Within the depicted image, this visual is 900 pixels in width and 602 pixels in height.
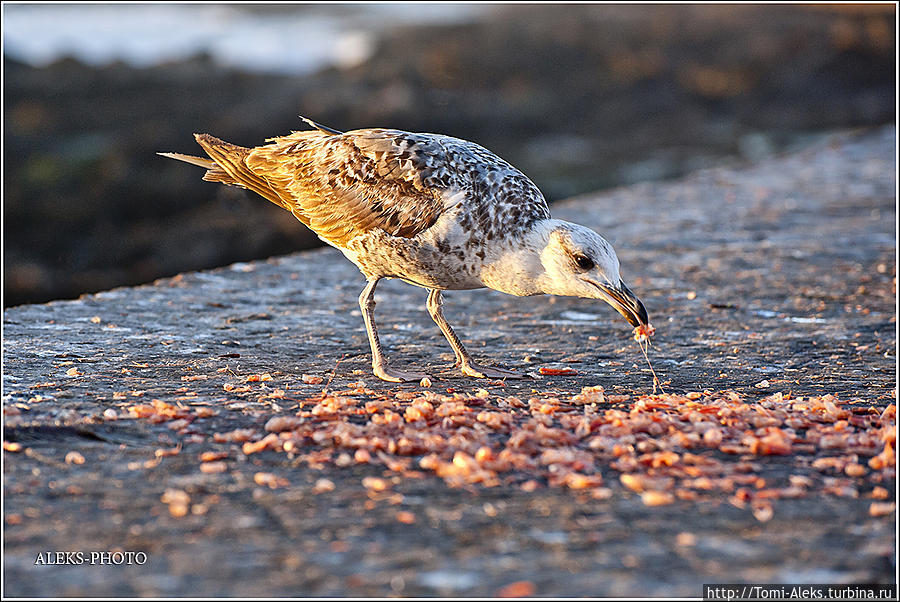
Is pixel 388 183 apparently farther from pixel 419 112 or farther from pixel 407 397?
pixel 419 112

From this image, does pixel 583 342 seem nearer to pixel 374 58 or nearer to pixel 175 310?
pixel 175 310

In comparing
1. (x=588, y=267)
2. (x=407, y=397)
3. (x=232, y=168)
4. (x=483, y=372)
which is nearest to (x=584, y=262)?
(x=588, y=267)

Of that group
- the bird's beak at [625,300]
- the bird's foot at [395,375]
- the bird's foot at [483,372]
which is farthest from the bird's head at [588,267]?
the bird's foot at [395,375]

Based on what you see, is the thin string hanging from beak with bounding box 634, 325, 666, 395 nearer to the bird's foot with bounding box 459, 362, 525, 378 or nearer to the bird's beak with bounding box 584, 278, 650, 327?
the bird's beak with bounding box 584, 278, 650, 327

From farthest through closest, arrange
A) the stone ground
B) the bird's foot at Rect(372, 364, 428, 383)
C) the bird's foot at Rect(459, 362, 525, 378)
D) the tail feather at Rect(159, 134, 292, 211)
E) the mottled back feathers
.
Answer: the tail feather at Rect(159, 134, 292, 211) → the bird's foot at Rect(459, 362, 525, 378) → the bird's foot at Rect(372, 364, 428, 383) → the mottled back feathers → the stone ground

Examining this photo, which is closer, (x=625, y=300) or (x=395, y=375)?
(x=625, y=300)

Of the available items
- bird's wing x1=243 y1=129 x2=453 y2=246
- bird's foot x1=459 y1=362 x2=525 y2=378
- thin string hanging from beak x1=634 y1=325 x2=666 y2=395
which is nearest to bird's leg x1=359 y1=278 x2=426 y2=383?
bird's foot x1=459 y1=362 x2=525 y2=378

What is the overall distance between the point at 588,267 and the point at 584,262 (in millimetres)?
44

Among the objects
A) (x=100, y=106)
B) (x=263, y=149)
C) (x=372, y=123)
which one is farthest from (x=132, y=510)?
(x=100, y=106)

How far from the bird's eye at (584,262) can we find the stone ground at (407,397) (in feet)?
2.48

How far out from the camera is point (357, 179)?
6.17 meters

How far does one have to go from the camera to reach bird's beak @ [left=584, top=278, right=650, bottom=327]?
5422 mm

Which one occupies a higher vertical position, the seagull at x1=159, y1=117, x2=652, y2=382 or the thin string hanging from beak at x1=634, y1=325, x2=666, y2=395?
the seagull at x1=159, y1=117, x2=652, y2=382

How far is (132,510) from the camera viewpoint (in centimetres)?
381
